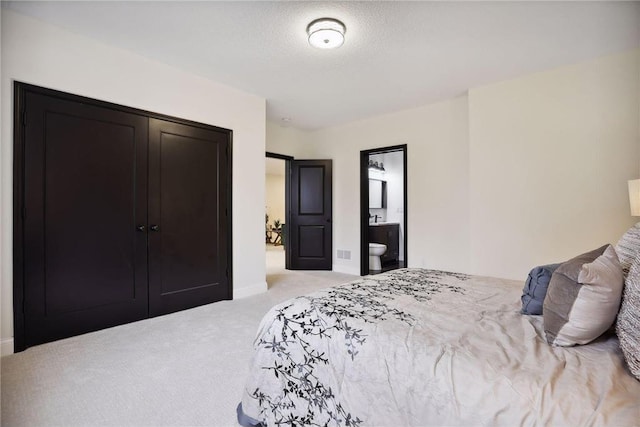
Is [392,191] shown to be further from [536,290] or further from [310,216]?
[536,290]

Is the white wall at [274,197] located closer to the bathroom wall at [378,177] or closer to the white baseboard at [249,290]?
the bathroom wall at [378,177]

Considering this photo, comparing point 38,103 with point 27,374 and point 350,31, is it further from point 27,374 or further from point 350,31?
point 350,31

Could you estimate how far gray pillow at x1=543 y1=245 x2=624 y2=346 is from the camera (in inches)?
40.2

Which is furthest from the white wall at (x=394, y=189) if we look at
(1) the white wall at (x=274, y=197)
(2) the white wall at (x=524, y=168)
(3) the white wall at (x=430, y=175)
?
(1) the white wall at (x=274, y=197)

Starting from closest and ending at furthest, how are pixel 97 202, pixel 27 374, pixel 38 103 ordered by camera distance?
pixel 27 374 → pixel 38 103 → pixel 97 202

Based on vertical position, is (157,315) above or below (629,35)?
below

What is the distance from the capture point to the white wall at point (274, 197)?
10.8 metres

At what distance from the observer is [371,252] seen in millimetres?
5523

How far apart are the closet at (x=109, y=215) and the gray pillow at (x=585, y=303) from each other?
3.20 meters

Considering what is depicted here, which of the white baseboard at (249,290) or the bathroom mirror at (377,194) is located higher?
the bathroom mirror at (377,194)

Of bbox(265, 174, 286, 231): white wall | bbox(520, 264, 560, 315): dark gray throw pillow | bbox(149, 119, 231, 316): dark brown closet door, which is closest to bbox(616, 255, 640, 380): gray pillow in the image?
bbox(520, 264, 560, 315): dark gray throw pillow

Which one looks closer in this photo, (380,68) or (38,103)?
(38,103)

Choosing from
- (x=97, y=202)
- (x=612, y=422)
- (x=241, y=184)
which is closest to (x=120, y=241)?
(x=97, y=202)

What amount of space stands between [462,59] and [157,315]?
12.9 feet
